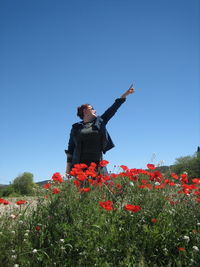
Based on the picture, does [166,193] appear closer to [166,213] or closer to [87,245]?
[166,213]

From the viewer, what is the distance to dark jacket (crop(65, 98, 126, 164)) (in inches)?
220

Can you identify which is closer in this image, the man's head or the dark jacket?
the dark jacket

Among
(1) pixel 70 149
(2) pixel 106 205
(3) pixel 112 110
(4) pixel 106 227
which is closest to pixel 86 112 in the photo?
(3) pixel 112 110

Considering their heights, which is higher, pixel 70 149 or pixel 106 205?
pixel 70 149

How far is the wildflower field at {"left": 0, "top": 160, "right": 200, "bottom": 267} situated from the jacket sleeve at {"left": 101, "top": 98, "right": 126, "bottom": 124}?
1.64 m

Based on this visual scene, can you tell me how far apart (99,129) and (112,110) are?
482 millimetres

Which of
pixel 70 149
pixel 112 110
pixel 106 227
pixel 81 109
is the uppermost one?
pixel 81 109

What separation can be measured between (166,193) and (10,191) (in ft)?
66.5

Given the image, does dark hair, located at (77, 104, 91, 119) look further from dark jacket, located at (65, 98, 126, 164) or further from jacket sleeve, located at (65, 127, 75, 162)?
jacket sleeve, located at (65, 127, 75, 162)

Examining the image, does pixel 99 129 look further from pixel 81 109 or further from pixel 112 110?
pixel 81 109

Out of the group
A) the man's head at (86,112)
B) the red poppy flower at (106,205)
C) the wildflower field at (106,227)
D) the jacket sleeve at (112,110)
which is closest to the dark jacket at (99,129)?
the jacket sleeve at (112,110)

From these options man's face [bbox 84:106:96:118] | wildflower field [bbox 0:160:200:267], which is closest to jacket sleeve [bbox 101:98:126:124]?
man's face [bbox 84:106:96:118]

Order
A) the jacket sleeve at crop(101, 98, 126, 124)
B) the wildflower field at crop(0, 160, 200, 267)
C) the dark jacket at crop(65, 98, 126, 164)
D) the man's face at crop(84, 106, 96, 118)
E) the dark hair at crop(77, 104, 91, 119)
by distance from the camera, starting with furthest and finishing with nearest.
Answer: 1. the dark hair at crop(77, 104, 91, 119)
2. the man's face at crop(84, 106, 96, 118)
3. the jacket sleeve at crop(101, 98, 126, 124)
4. the dark jacket at crop(65, 98, 126, 164)
5. the wildflower field at crop(0, 160, 200, 267)

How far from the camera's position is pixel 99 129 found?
5578 mm
